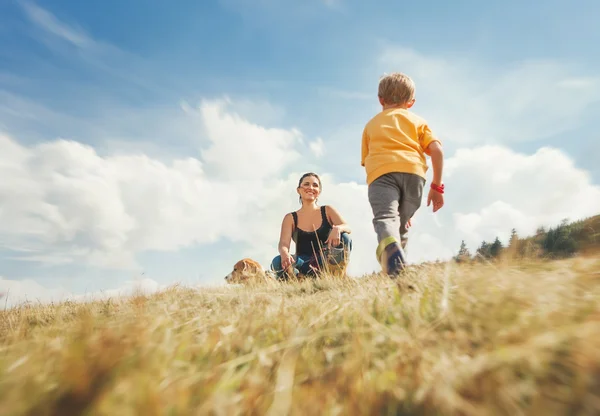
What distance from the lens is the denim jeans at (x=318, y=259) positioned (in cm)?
617

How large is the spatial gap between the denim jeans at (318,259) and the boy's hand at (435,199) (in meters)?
1.77

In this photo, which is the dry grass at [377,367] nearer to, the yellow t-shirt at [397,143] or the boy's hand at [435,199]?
the yellow t-shirt at [397,143]

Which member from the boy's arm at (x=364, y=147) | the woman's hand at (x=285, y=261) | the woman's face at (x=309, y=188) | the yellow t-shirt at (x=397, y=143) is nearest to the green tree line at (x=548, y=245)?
the yellow t-shirt at (x=397, y=143)

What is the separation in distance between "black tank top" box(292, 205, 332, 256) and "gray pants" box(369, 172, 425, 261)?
2456 mm

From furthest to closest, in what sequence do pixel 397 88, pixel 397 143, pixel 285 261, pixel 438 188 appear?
pixel 285 261 < pixel 397 88 < pixel 438 188 < pixel 397 143

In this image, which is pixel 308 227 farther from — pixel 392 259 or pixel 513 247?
pixel 513 247

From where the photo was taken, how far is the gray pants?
155 inches

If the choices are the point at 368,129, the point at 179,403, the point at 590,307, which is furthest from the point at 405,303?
the point at 368,129

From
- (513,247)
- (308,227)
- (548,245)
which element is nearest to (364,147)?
(308,227)

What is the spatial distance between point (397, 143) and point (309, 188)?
2.95m

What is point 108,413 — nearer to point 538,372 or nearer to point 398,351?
point 398,351

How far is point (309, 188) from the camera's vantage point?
7.08 meters

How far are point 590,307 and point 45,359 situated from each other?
71.9 inches

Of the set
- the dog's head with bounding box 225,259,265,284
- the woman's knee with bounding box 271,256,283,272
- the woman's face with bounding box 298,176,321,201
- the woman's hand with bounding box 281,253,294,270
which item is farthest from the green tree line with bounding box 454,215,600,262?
the dog's head with bounding box 225,259,265,284
